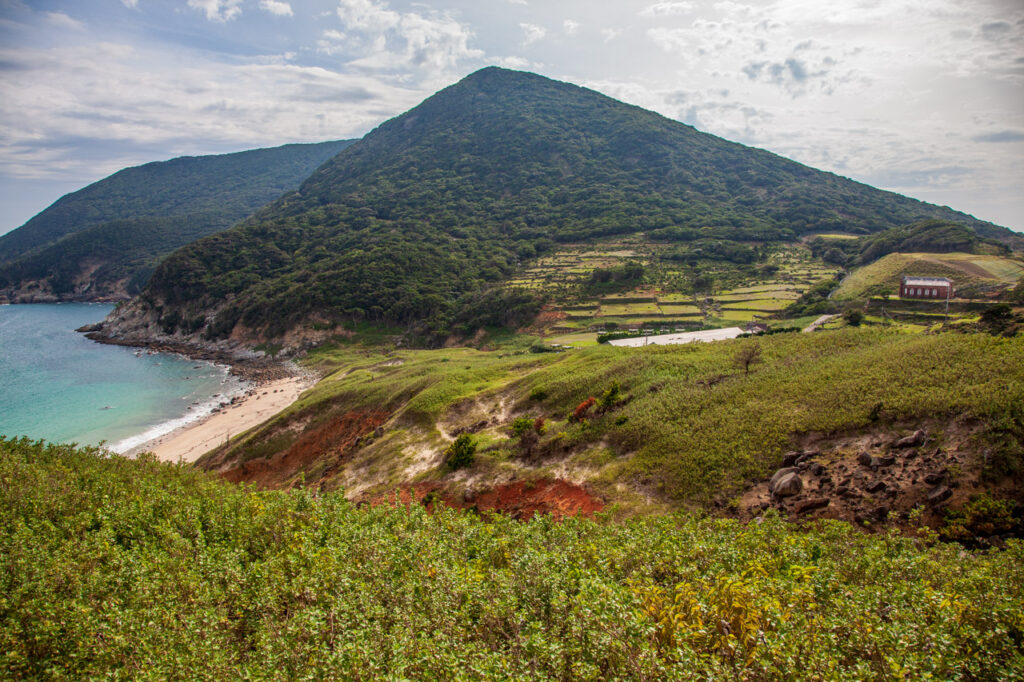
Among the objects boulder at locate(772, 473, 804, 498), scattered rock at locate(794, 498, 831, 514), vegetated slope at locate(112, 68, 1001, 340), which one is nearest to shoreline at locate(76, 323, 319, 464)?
vegetated slope at locate(112, 68, 1001, 340)

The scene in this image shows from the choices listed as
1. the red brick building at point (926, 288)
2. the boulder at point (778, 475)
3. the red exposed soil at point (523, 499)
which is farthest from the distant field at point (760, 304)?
the red exposed soil at point (523, 499)

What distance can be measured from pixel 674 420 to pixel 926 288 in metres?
54.9

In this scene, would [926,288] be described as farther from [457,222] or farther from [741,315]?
[457,222]

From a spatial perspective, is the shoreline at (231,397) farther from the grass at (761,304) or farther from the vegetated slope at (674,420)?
the grass at (761,304)

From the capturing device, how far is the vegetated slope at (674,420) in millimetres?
17828

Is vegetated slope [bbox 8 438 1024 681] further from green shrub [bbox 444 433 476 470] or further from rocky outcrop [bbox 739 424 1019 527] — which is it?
green shrub [bbox 444 433 476 470]

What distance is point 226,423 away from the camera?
5838 centimetres

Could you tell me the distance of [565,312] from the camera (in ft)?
270

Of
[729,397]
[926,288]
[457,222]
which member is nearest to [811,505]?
[729,397]

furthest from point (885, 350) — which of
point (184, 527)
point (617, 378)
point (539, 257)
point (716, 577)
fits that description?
point (539, 257)

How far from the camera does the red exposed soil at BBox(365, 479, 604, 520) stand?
21.2m

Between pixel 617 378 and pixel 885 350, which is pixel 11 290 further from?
pixel 885 350

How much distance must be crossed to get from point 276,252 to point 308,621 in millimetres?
140548

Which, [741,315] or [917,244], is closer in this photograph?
[741,315]
